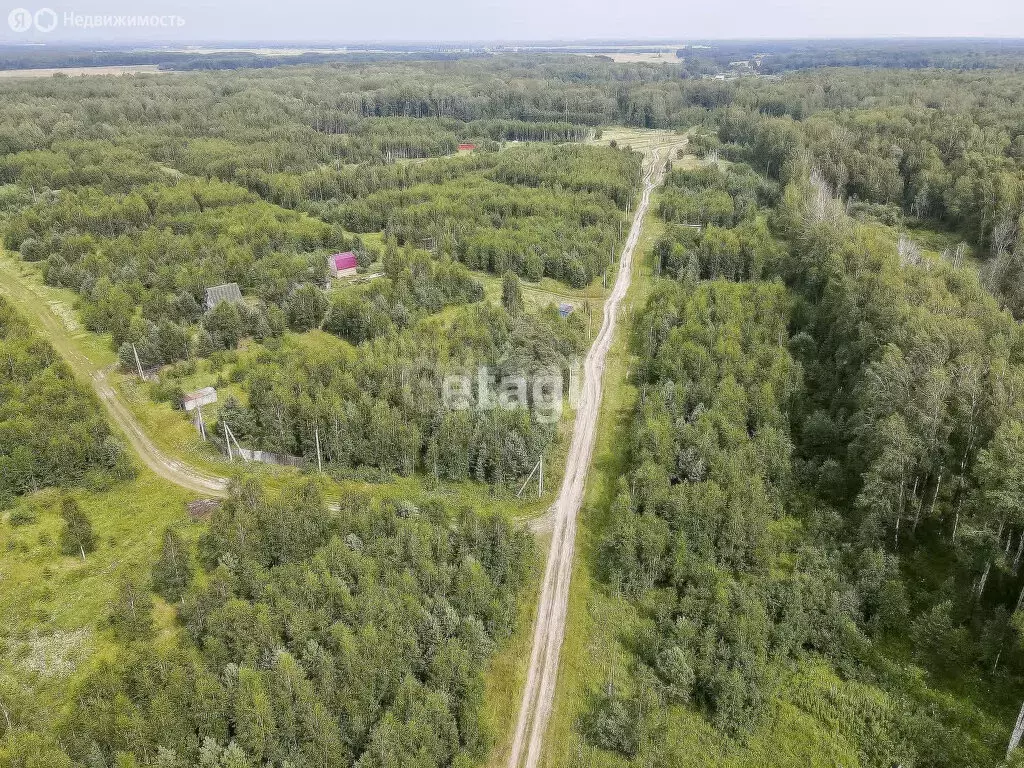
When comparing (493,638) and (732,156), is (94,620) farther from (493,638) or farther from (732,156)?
(732,156)

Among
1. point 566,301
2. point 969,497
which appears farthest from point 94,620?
point 566,301

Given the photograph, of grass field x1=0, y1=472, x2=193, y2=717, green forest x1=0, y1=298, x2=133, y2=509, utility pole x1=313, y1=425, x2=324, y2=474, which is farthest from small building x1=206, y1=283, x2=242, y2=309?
utility pole x1=313, y1=425, x2=324, y2=474

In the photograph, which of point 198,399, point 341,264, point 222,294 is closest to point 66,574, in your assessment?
point 198,399

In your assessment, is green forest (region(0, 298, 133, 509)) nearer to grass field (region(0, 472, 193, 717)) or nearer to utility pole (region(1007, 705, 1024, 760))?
grass field (region(0, 472, 193, 717))

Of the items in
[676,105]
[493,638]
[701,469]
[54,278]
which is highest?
[676,105]

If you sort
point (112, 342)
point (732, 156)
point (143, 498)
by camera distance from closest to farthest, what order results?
point (143, 498) → point (112, 342) → point (732, 156)

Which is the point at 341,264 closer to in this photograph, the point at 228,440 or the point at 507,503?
the point at 228,440

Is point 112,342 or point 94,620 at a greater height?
point 112,342

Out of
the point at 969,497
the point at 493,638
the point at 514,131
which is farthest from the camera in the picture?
the point at 514,131
